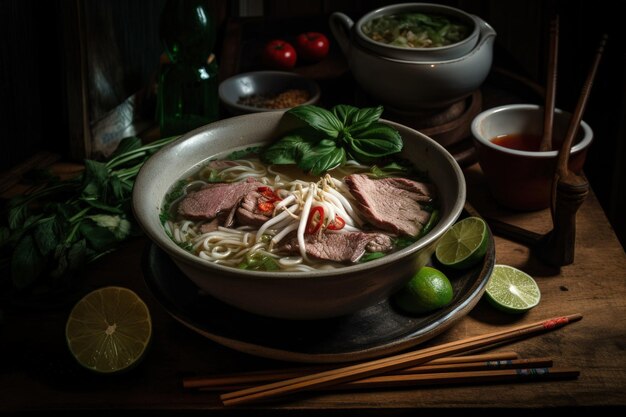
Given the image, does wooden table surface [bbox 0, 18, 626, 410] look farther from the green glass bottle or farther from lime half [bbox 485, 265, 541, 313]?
the green glass bottle

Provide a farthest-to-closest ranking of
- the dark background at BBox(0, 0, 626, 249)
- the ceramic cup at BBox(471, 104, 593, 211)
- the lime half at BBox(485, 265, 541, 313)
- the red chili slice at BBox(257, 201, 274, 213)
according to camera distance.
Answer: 1. the dark background at BBox(0, 0, 626, 249)
2. the ceramic cup at BBox(471, 104, 593, 211)
3. the red chili slice at BBox(257, 201, 274, 213)
4. the lime half at BBox(485, 265, 541, 313)

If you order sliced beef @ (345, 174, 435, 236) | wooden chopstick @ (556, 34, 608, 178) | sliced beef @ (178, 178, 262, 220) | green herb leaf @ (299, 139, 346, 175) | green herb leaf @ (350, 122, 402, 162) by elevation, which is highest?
wooden chopstick @ (556, 34, 608, 178)

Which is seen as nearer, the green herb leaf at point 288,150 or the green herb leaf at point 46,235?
the green herb leaf at point 46,235

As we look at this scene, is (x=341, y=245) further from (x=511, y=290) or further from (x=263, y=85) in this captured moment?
(x=263, y=85)

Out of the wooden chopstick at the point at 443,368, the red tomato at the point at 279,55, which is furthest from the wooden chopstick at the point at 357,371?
the red tomato at the point at 279,55

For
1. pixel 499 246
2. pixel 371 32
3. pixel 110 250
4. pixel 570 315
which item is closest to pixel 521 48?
pixel 371 32

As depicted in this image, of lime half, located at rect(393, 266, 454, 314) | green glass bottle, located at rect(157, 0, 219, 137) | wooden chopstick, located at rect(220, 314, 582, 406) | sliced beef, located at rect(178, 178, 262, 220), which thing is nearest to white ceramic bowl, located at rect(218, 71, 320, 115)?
green glass bottle, located at rect(157, 0, 219, 137)

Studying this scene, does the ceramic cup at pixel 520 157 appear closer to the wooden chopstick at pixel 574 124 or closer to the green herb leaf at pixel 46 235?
the wooden chopstick at pixel 574 124
